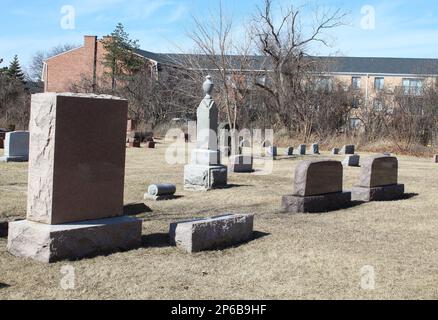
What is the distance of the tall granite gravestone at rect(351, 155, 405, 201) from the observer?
34.5 feet

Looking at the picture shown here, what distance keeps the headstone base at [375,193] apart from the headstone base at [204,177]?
3108 mm

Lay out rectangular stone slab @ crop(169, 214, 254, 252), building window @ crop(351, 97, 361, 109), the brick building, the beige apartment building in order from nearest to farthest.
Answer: rectangular stone slab @ crop(169, 214, 254, 252) → building window @ crop(351, 97, 361, 109) → the beige apartment building → the brick building

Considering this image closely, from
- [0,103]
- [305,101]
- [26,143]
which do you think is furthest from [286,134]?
[0,103]

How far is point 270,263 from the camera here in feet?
18.0

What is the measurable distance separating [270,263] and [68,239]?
2124 mm

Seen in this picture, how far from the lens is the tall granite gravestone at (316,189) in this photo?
8.88 metres

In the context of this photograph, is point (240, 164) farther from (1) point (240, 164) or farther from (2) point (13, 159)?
(2) point (13, 159)

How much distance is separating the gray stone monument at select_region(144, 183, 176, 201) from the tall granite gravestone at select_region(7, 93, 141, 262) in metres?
4.18

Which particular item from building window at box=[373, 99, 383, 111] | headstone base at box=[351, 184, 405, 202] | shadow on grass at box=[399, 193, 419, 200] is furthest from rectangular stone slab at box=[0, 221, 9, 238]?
building window at box=[373, 99, 383, 111]

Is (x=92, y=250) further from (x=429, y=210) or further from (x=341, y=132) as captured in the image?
(x=341, y=132)

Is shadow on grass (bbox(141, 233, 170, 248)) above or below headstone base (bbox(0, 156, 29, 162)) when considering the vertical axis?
below

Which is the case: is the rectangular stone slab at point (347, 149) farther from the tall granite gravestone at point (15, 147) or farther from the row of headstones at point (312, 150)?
the tall granite gravestone at point (15, 147)

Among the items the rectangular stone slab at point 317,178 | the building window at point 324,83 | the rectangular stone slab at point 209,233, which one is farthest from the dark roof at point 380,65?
the rectangular stone slab at point 209,233

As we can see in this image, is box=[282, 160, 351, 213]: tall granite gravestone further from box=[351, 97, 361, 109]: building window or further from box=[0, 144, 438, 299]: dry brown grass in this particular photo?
box=[351, 97, 361, 109]: building window
